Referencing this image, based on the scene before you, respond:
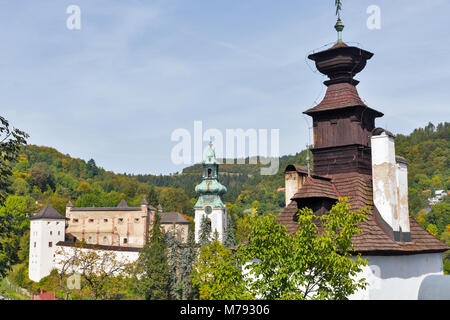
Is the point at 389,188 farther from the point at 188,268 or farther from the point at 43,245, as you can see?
the point at 43,245

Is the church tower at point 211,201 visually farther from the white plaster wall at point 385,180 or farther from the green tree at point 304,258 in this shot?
the green tree at point 304,258

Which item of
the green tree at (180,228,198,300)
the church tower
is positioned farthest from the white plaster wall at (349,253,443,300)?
the church tower

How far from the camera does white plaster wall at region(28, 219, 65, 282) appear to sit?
7231cm

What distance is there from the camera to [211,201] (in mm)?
89562

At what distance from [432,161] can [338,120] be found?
486 ft

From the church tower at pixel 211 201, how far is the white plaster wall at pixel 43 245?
24077mm

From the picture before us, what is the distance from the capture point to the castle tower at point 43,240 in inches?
2849

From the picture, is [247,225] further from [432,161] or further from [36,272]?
[432,161]

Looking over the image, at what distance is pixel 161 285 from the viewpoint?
2250 inches

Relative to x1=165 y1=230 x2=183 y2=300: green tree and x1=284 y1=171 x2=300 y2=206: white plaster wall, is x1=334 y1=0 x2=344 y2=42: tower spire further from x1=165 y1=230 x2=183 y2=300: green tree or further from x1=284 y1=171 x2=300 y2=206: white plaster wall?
x1=165 y1=230 x2=183 y2=300: green tree

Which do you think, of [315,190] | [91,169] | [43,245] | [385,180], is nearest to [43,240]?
[43,245]

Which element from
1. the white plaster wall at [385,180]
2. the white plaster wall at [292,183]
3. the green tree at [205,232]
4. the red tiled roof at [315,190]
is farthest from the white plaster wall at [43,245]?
the white plaster wall at [385,180]
